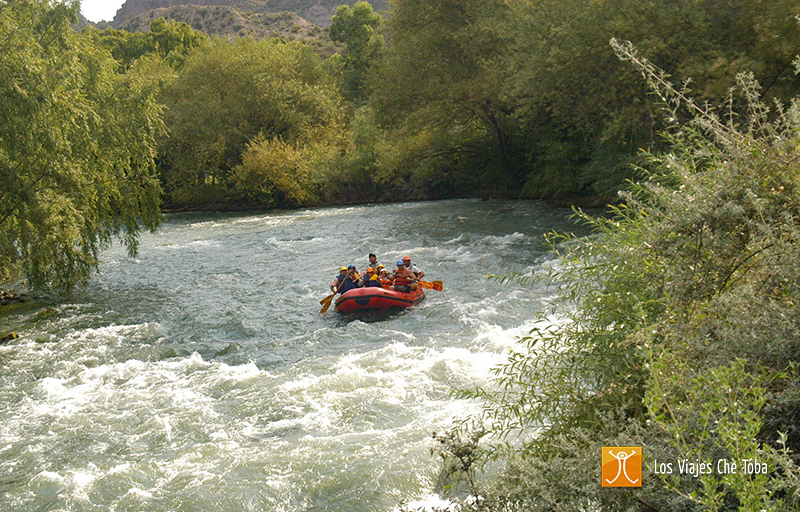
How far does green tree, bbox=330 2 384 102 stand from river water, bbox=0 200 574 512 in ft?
96.8

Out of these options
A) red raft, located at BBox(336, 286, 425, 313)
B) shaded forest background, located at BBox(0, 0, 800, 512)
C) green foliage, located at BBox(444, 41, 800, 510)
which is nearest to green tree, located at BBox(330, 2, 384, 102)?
shaded forest background, located at BBox(0, 0, 800, 512)

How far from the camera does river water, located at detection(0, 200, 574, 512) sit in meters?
6.53

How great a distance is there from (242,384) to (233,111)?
88.9 ft

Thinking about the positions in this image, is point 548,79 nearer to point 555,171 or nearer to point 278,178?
point 555,171

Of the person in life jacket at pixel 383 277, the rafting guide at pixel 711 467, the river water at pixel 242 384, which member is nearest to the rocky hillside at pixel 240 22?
the river water at pixel 242 384

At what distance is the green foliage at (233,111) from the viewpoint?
33344 mm

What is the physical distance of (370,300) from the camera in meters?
12.6

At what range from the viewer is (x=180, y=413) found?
8.29m

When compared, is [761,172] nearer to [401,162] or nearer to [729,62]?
[729,62]

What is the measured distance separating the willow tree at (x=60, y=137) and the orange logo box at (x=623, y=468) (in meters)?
11.7

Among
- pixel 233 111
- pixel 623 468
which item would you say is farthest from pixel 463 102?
pixel 623 468

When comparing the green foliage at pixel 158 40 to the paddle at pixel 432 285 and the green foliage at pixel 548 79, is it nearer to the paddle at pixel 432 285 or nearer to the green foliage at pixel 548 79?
the green foliage at pixel 548 79

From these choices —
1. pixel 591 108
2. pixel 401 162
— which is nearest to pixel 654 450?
pixel 591 108

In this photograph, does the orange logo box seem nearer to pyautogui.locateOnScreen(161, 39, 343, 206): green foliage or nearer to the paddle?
the paddle
